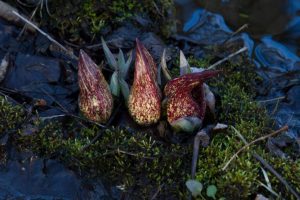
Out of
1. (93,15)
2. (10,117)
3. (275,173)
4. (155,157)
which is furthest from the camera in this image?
(93,15)

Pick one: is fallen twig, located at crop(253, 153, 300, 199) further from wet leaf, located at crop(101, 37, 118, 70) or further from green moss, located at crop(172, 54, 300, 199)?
wet leaf, located at crop(101, 37, 118, 70)

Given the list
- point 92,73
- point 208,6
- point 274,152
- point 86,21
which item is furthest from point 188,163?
point 208,6

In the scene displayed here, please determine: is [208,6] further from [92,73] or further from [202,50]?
[92,73]

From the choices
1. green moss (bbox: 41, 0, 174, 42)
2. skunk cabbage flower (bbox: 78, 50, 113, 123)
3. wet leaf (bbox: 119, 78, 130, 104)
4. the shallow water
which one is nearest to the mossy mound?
skunk cabbage flower (bbox: 78, 50, 113, 123)

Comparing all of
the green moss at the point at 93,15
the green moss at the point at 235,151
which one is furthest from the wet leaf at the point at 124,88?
the green moss at the point at 93,15

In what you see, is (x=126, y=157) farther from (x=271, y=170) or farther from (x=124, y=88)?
(x=271, y=170)

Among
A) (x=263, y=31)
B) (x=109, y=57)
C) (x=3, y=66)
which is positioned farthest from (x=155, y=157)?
(x=263, y=31)
